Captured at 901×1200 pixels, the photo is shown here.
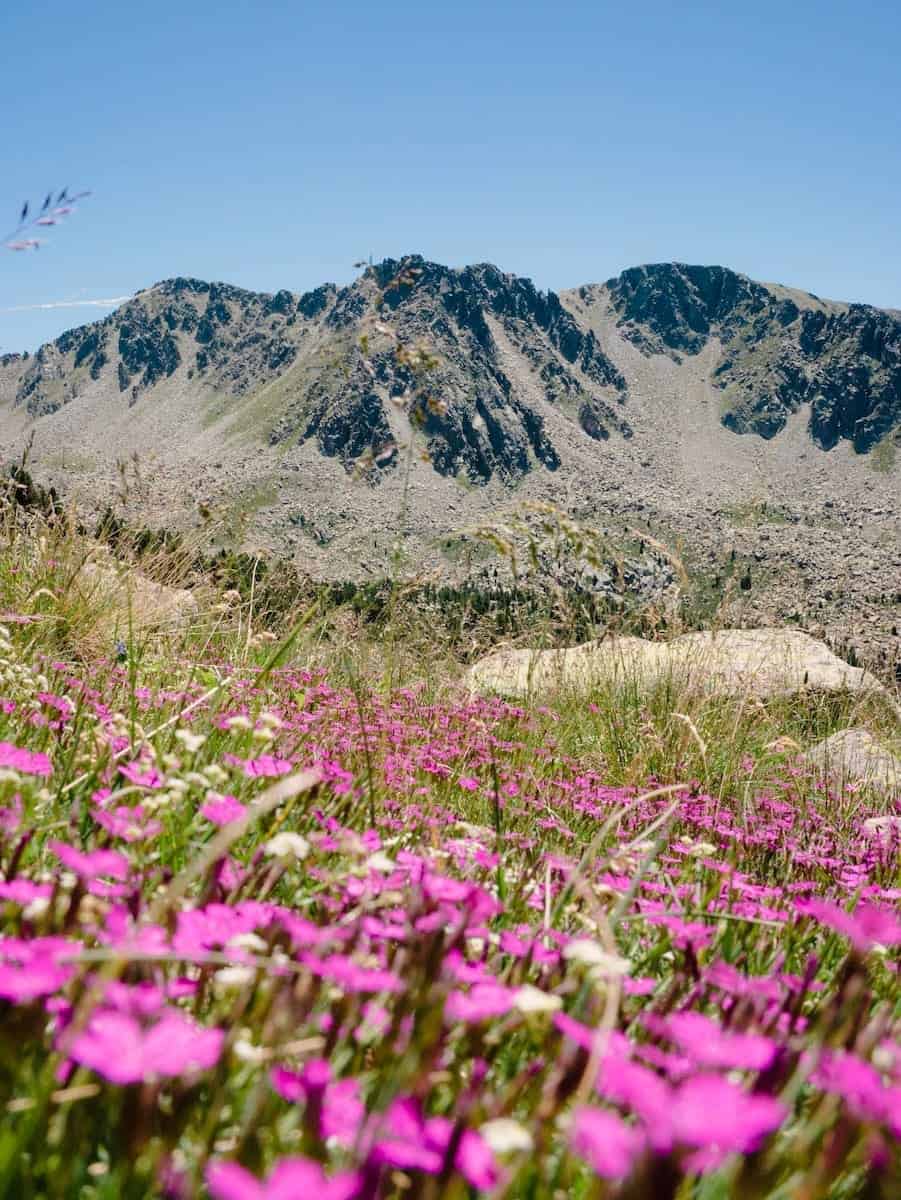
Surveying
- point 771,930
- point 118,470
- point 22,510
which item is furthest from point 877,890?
point 22,510

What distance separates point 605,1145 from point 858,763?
753 cm

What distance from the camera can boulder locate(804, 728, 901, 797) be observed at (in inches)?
240

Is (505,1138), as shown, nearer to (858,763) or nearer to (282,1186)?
(282,1186)

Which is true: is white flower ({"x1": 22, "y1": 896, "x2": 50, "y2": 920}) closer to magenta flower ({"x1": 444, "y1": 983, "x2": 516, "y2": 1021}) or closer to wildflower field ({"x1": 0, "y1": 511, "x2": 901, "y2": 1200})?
wildflower field ({"x1": 0, "y1": 511, "x2": 901, "y2": 1200})

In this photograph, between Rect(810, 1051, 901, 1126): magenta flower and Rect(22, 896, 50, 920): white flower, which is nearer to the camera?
Rect(810, 1051, 901, 1126): magenta flower

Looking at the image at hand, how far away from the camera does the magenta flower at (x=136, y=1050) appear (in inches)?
28.7

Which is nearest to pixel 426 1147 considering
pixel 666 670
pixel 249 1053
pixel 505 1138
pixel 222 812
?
pixel 505 1138

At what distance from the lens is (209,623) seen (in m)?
6.18

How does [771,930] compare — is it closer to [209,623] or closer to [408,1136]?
[408,1136]

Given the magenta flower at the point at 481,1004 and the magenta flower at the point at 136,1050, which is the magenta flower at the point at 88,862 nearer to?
the magenta flower at the point at 136,1050

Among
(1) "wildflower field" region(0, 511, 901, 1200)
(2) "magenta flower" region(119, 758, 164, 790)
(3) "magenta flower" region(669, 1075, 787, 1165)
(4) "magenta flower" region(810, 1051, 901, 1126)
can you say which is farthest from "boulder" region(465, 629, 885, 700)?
(3) "magenta flower" region(669, 1075, 787, 1165)

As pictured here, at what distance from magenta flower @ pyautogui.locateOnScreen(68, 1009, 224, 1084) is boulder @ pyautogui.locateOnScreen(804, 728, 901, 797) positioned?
18.1ft

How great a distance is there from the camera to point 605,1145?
63cm

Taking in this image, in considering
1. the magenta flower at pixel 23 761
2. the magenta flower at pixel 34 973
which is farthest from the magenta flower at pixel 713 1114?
the magenta flower at pixel 23 761
